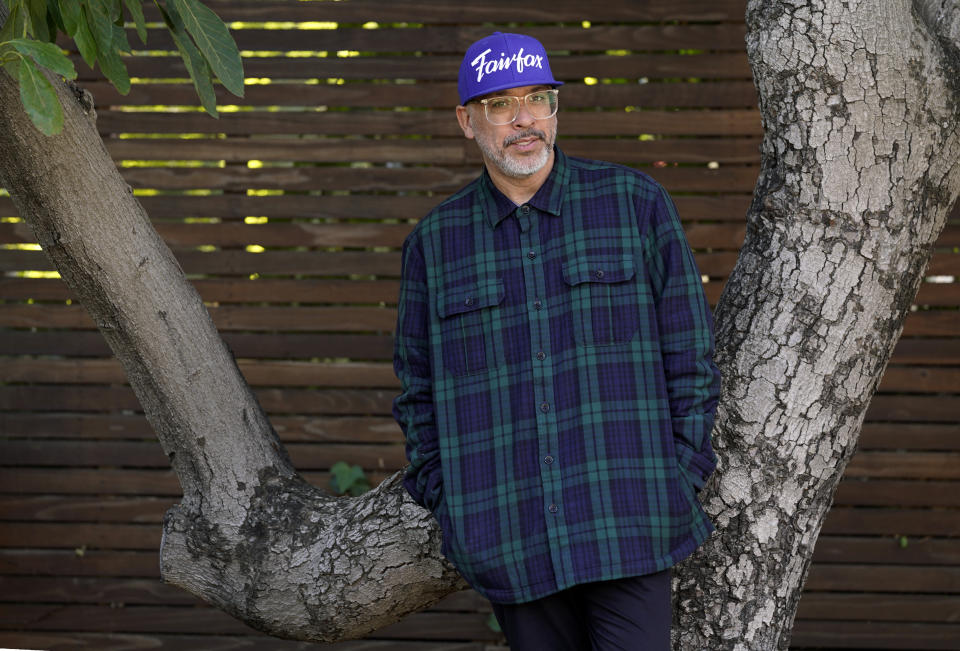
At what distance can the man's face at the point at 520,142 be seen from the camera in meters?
2.26

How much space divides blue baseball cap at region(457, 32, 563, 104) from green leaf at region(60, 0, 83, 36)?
817 millimetres

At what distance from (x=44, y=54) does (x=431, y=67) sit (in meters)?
2.69

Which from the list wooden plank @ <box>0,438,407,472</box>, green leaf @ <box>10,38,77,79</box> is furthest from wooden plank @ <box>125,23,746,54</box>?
green leaf @ <box>10,38,77,79</box>

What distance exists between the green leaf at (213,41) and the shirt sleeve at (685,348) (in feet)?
3.17

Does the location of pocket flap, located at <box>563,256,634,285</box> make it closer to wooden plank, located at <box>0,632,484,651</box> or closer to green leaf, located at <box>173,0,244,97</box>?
green leaf, located at <box>173,0,244,97</box>

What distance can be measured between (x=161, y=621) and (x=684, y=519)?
3.14 m

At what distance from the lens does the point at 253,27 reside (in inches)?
174

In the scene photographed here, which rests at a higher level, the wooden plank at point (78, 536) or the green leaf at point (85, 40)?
the green leaf at point (85, 40)

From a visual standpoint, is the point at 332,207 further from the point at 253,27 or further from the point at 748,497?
the point at 748,497

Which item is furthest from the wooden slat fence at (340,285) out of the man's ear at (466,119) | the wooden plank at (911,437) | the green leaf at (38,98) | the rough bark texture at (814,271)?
the green leaf at (38,98)

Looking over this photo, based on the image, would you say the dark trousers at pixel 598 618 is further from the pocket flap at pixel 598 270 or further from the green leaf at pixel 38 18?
the green leaf at pixel 38 18

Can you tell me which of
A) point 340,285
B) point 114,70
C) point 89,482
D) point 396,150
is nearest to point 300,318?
point 340,285

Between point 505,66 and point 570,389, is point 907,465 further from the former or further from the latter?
point 505,66

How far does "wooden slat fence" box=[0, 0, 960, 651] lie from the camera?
436 cm
